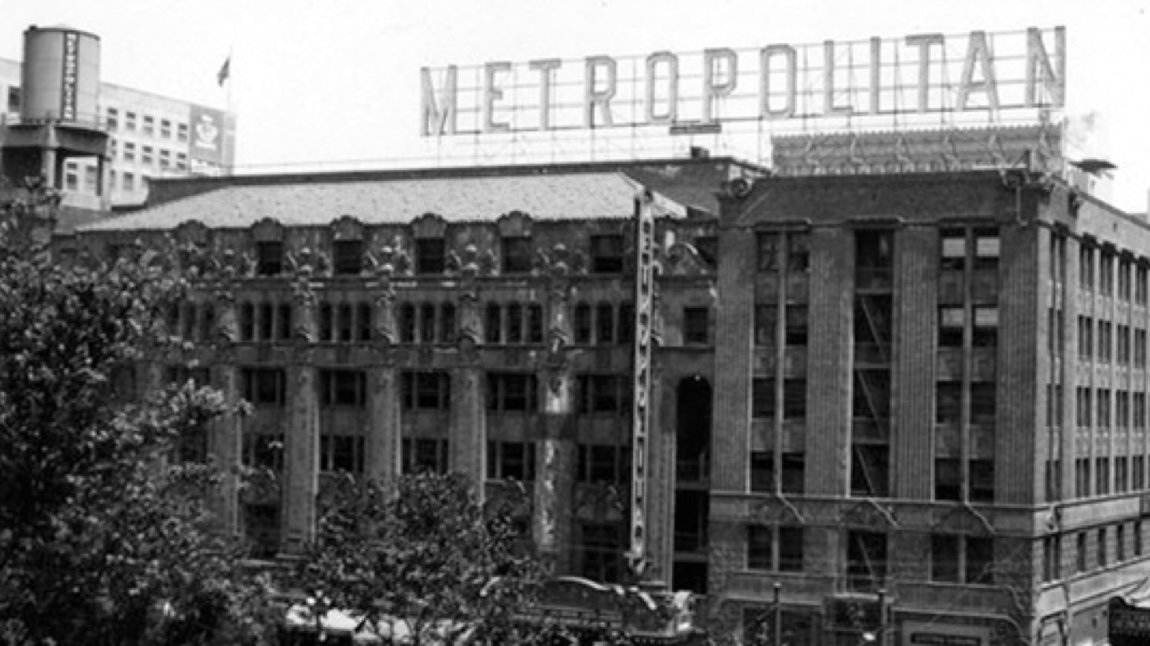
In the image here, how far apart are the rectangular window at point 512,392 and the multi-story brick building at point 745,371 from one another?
12cm

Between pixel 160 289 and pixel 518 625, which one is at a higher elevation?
pixel 160 289

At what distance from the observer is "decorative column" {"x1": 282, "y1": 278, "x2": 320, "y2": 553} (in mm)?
79938

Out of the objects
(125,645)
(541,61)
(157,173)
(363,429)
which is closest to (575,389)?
(363,429)

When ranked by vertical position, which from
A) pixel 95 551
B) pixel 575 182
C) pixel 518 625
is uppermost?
pixel 575 182

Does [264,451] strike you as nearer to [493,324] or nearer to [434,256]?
[434,256]

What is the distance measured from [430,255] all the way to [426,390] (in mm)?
6200

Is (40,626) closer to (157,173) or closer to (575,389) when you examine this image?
(575,389)

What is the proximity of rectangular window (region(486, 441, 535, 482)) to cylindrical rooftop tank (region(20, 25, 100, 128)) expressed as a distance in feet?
147

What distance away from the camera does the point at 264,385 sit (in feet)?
269

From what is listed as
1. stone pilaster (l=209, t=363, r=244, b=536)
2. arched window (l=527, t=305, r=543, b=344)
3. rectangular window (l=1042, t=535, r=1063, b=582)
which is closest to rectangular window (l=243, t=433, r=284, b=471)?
Answer: stone pilaster (l=209, t=363, r=244, b=536)

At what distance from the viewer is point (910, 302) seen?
220 feet

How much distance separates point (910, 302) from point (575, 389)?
1552 cm

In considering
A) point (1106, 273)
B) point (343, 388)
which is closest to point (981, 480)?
point (1106, 273)

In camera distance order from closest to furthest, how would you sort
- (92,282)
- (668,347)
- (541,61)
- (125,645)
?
1. (92,282)
2. (125,645)
3. (668,347)
4. (541,61)
